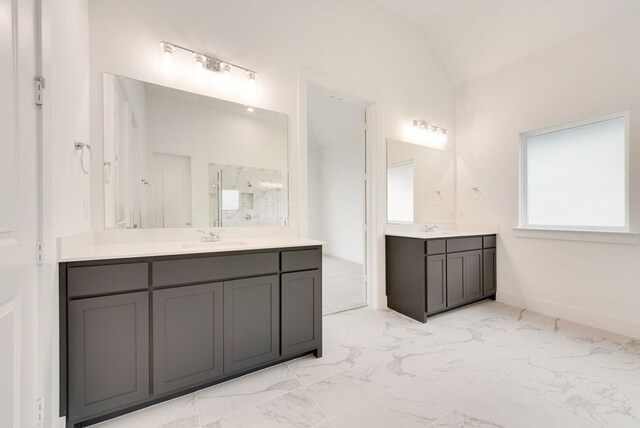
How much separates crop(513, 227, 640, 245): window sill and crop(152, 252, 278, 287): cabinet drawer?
3.08 meters

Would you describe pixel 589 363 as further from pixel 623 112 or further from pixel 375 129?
pixel 375 129

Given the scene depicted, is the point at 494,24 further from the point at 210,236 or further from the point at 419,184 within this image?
the point at 210,236

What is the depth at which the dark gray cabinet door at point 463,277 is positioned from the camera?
10.1 feet

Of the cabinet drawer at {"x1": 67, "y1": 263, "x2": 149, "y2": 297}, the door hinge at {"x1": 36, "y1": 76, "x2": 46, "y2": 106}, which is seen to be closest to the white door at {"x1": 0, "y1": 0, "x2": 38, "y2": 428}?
the door hinge at {"x1": 36, "y1": 76, "x2": 46, "y2": 106}

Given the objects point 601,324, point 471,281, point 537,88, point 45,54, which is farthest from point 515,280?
point 45,54

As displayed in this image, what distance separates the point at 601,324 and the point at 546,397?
5.67 ft

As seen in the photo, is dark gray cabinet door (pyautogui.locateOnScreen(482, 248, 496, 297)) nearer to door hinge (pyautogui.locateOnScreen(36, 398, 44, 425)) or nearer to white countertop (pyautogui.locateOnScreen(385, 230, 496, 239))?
white countertop (pyautogui.locateOnScreen(385, 230, 496, 239))

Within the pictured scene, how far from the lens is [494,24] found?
125 inches

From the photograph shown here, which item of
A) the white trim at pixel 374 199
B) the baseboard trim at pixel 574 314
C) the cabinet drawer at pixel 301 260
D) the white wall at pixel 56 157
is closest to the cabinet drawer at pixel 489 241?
the baseboard trim at pixel 574 314

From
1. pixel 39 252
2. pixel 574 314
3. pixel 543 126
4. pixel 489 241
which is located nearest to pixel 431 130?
pixel 543 126

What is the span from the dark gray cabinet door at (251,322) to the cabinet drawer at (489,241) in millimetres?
2787

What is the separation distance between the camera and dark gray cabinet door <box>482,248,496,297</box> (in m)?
3.47

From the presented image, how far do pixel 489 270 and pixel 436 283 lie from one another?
43.8 inches

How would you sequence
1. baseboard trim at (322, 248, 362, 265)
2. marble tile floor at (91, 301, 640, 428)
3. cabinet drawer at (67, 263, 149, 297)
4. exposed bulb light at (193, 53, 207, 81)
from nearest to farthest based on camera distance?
1. cabinet drawer at (67, 263, 149, 297)
2. marble tile floor at (91, 301, 640, 428)
3. exposed bulb light at (193, 53, 207, 81)
4. baseboard trim at (322, 248, 362, 265)
